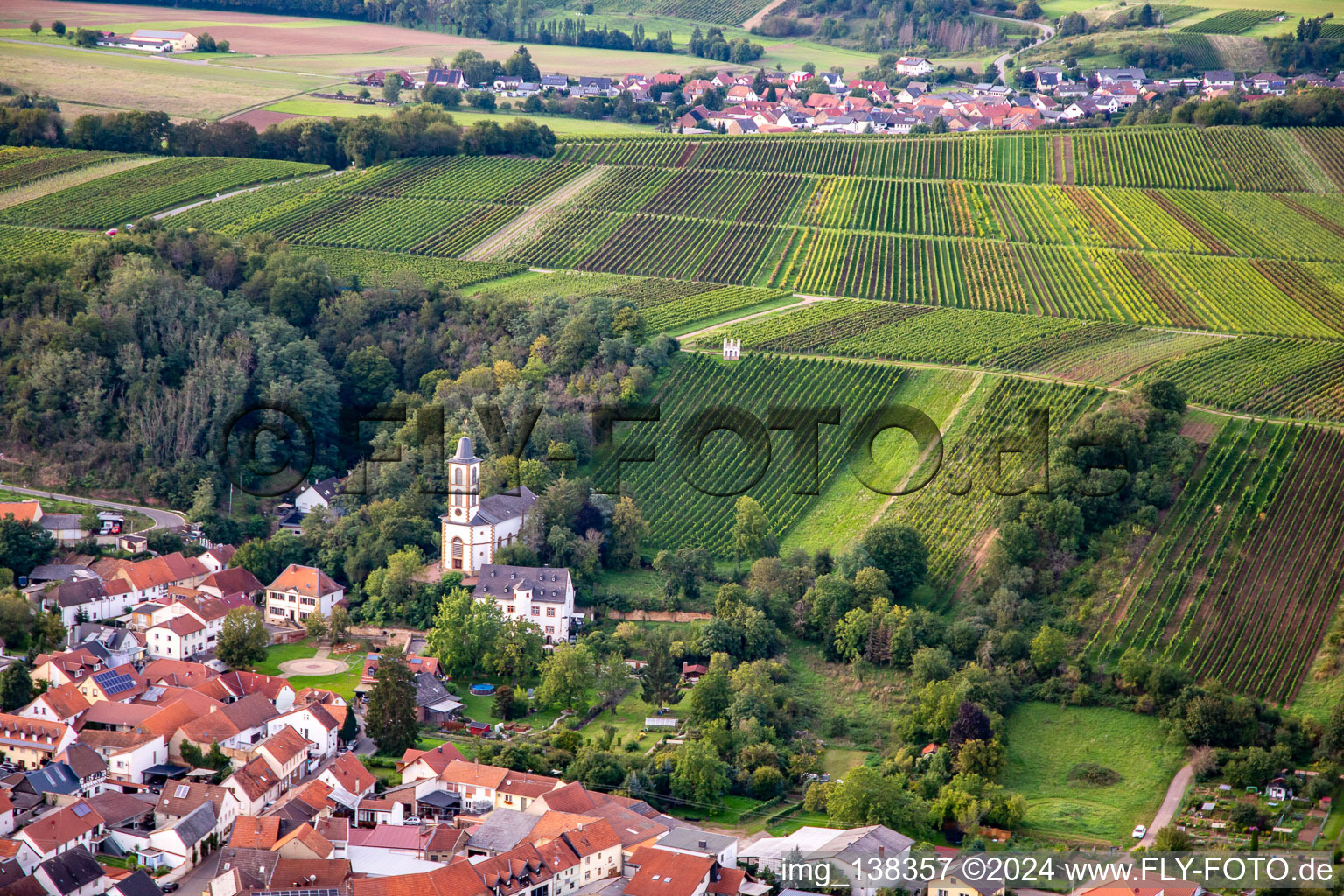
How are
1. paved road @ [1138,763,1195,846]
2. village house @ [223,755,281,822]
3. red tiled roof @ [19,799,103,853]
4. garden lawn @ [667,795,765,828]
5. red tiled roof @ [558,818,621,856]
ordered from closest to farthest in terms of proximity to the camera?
red tiled roof @ [19,799,103,853] < red tiled roof @ [558,818,621,856] < paved road @ [1138,763,1195,846] < village house @ [223,755,281,822] < garden lawn @ [667,795,765,828]

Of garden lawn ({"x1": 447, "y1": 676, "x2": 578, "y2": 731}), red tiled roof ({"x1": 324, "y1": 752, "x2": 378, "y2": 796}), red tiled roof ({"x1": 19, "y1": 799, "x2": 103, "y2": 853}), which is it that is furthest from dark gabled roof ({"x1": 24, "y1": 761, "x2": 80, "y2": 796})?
garden lawn ({"x1": 447, "y1": 676, "x2": 578, "y2": 731})

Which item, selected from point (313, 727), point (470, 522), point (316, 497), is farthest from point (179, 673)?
point (316, 497)

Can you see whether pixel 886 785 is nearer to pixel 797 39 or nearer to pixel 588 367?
pixel 588 367

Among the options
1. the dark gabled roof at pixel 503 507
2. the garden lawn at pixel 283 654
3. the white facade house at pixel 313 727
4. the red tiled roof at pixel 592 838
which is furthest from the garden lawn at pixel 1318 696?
the garden lawn at pixel 283 654

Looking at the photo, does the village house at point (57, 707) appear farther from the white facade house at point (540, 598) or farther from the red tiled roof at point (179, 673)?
the white facade house at point (540, 598)

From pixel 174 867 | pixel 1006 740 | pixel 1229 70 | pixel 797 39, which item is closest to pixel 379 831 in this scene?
pixel 174 867

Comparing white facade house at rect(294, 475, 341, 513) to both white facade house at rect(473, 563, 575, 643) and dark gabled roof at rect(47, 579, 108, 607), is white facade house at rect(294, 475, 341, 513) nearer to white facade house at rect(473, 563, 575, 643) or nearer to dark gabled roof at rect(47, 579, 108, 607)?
dark gabled roof at rect(47, 579, 108, 607)
